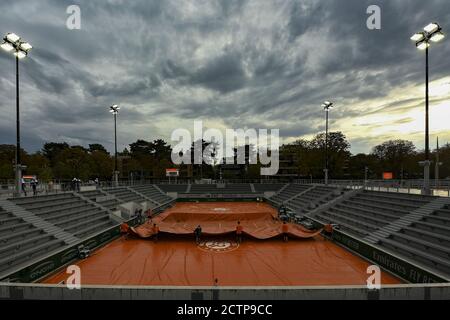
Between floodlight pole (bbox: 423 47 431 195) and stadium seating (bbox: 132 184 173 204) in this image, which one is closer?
floodlight pole (bbox: 423 47 431 195)

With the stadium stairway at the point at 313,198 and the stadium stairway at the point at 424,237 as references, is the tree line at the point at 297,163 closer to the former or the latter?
the stadium stairway at the point at 313,198

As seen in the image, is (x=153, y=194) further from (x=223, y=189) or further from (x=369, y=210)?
(x=369, y=210)

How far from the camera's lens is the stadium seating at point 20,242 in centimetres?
1171

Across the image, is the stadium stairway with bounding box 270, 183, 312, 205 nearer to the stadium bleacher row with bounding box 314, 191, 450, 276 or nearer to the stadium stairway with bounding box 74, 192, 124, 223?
the stadium bleacher row with bounding box 314, 191, 450, 276

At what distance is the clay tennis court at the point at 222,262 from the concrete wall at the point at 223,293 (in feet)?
10.9

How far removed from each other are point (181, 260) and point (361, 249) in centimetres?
1061

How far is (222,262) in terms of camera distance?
1375 centimetres

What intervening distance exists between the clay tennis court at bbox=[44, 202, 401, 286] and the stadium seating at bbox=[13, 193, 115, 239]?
8.91 ft

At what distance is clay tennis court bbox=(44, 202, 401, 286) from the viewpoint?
37.2ft

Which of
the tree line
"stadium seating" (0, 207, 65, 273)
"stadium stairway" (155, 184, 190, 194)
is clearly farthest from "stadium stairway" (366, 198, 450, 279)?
the tree line

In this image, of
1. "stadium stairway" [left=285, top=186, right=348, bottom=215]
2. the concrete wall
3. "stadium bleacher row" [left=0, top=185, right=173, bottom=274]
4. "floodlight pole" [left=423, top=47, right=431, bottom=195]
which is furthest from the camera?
"stadium stairway" [left=285, top=186, right=348, bottom=215]

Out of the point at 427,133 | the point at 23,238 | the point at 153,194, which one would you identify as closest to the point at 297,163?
the point at 153,194

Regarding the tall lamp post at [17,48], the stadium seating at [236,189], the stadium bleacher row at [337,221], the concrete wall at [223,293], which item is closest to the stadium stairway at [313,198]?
the stadium bleacher row at [337,221]
